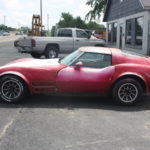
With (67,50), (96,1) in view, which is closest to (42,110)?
(67,50)

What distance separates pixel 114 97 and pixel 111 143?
229cm

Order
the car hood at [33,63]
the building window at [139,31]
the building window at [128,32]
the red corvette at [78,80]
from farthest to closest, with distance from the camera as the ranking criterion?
the building window at [128,32]
the building window at [139,31]
the car hood at [33,63]
the red corvette at [78,80]

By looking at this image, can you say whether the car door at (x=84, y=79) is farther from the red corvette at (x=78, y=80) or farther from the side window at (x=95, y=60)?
the side window at (x=95, y=60)

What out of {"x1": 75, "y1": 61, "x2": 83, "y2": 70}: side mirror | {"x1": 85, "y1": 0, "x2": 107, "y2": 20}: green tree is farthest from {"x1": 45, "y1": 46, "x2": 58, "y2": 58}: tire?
{"x1": 85, "y1": 0, "x2": 107, "y2": 20}: green tree

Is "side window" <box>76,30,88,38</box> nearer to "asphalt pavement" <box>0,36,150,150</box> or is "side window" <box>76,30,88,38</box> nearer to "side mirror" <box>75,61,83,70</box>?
"asphalt pavement" <box>0,36,150,150</box>

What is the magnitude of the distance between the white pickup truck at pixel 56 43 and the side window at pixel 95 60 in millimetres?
10018

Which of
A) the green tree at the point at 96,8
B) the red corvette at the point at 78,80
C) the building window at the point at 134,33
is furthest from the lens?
the green tree at the point at 96,8

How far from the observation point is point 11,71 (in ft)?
20.7

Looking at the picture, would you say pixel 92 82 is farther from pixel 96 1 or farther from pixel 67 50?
pixel 96 1

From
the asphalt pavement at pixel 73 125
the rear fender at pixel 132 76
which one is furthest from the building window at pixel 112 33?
the asphalt pavement at pixel 73 125

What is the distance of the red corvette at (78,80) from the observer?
20.7 ft

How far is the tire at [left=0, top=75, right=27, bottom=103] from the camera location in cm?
627

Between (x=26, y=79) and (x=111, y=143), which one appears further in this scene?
(x=26, y=79)

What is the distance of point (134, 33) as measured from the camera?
2052 centimetres
